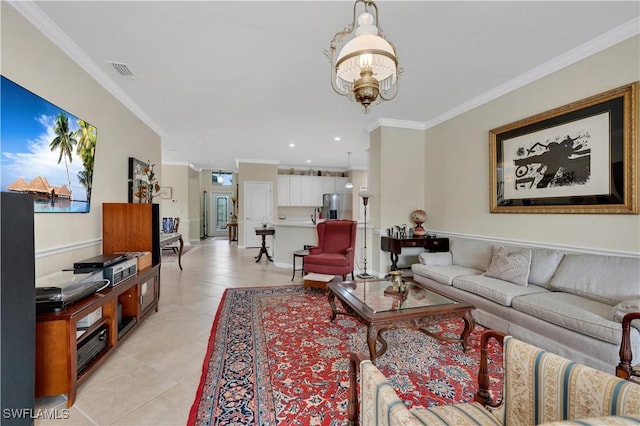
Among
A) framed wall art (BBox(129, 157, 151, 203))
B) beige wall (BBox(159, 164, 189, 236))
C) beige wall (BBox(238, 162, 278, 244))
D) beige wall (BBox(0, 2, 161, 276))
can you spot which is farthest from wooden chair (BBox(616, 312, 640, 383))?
beige wall (BBox(159, 164, 189, 236))

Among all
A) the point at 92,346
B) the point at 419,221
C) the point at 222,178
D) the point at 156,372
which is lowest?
the point at 156,372

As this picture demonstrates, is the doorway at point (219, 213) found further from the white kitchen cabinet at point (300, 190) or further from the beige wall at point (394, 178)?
the beige wall at point (394, 178)

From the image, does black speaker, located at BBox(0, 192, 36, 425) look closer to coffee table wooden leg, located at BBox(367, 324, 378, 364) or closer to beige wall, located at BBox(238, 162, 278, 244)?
coffee table wooden leg, located at BBox(367, 324, 378, 364)

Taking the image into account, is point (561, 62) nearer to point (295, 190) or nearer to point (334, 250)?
point (334, 250)

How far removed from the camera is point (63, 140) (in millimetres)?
2383

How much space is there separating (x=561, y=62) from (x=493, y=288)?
2.41 metres

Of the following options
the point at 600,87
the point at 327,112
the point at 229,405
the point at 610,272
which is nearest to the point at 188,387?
the point at 229,405

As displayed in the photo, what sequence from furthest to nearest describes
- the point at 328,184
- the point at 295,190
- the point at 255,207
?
the point at 328,184, the point at 295,190, the point at 255,207

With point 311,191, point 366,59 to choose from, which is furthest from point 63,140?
point 311,191

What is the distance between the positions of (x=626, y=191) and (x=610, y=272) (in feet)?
2.40

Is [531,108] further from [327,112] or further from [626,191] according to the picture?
[327,112]

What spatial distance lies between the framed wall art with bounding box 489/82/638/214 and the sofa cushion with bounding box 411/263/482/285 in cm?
90

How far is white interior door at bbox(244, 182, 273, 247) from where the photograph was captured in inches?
329

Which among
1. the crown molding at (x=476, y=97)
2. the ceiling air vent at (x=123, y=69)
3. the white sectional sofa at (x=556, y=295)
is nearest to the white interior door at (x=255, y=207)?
the crown molding at (x=476, y=97)
